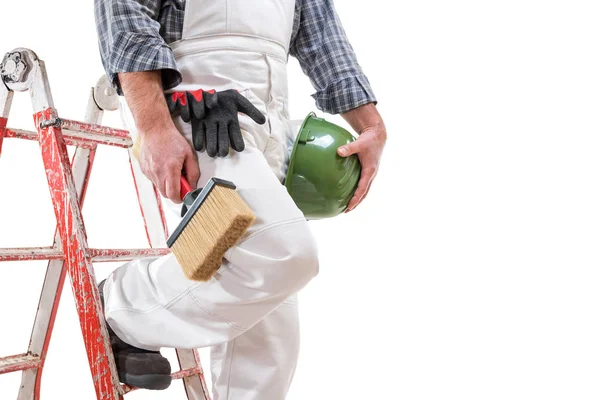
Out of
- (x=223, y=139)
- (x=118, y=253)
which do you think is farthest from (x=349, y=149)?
(x=118, y=253)

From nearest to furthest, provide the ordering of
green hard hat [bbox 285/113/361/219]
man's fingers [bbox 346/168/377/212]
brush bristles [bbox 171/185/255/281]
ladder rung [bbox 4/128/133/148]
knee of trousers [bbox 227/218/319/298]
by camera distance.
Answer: brush bristles [bbox 171/185/255/281], knee of trousers [bbox 227/218/319/298], green hard hat [bbox 285/113/361/219], man's fingers [bbox 346/168/377/212], ladder rung [bbox 4/128/133/148]

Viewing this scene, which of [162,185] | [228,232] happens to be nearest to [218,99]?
[162,185]

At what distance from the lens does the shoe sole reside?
1.43 meters

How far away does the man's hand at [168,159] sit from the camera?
4.35 ft

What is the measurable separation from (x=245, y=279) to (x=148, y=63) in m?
0.51

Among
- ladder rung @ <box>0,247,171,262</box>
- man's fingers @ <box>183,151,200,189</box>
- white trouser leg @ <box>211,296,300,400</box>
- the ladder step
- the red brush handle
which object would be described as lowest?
the ladder step

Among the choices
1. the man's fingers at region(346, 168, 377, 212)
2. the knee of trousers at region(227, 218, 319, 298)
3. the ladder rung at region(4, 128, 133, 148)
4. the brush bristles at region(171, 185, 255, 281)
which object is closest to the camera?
the brush bristles at region(171, 185, 255, 281)

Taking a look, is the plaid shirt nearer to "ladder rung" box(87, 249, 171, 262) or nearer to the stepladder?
the stepladder

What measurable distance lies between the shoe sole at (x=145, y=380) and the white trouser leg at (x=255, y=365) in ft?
0.62

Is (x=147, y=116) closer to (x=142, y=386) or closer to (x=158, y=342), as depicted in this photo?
(x=158, y=342)

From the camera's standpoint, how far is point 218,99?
1390mm

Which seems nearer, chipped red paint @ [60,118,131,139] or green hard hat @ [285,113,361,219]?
green hard hat @ [285,113,361,219]

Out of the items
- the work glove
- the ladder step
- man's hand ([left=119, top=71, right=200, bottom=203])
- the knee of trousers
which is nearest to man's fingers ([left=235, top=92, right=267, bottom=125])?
the work glove

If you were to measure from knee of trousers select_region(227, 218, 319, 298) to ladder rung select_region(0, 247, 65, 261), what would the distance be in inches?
27.0
